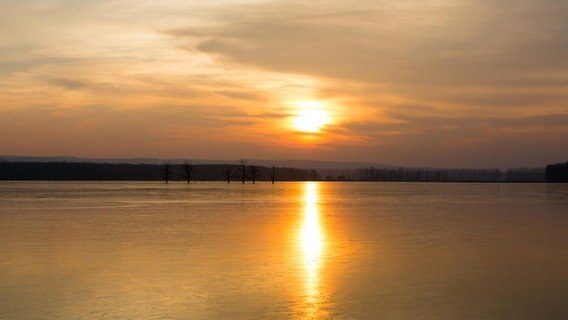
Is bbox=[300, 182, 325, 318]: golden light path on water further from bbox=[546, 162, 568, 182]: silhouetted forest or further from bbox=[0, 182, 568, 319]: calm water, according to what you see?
bbox=[546, 162, 568, 182]: silhouetted forest

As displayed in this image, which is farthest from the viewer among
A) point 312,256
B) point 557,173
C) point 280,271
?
point 557,173

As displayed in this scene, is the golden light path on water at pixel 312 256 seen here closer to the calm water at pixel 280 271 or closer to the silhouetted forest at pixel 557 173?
the calm water at pixel 280 271

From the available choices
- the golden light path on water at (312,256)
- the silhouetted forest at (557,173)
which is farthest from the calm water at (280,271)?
the silhouetted forest at (557,173)

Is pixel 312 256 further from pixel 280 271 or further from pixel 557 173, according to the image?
pixel 557 173

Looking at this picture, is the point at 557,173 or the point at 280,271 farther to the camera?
the point at 557,173

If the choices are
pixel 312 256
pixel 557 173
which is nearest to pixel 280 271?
pixel 312 256

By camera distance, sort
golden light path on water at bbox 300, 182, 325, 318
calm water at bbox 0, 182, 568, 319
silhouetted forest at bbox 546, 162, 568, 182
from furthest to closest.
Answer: silhouetted forest at bbox 546, 162, 568, 182 → golden light path on water at bbox 300, 182, 325, 318 → calm water at bbox 0, 182, 568, 319

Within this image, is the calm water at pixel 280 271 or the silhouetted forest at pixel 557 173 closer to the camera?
the calm water at pixel 280 271

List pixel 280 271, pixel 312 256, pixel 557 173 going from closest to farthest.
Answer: pixel 280 271 < pixel 312 256 < pixel 557 173

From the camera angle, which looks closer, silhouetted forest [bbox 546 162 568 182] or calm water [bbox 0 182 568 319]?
calm water [bbox 0 182 568 319]

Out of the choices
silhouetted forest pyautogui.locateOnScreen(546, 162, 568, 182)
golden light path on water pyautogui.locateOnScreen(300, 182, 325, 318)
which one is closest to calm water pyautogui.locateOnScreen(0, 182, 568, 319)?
golden light path on water pyautogui.locateOnScreen(300, 182, 325, 318)

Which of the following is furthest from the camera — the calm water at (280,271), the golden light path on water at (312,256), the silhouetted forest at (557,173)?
the silhouetted forest at (557,173)

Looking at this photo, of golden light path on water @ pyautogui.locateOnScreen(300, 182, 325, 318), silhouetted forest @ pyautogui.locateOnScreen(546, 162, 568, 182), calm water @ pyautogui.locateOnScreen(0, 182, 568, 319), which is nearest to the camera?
calm water @ pyautogui.locateOnScreen(0, 182, 568, 319)

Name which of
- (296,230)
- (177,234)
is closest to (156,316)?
(177,234)
